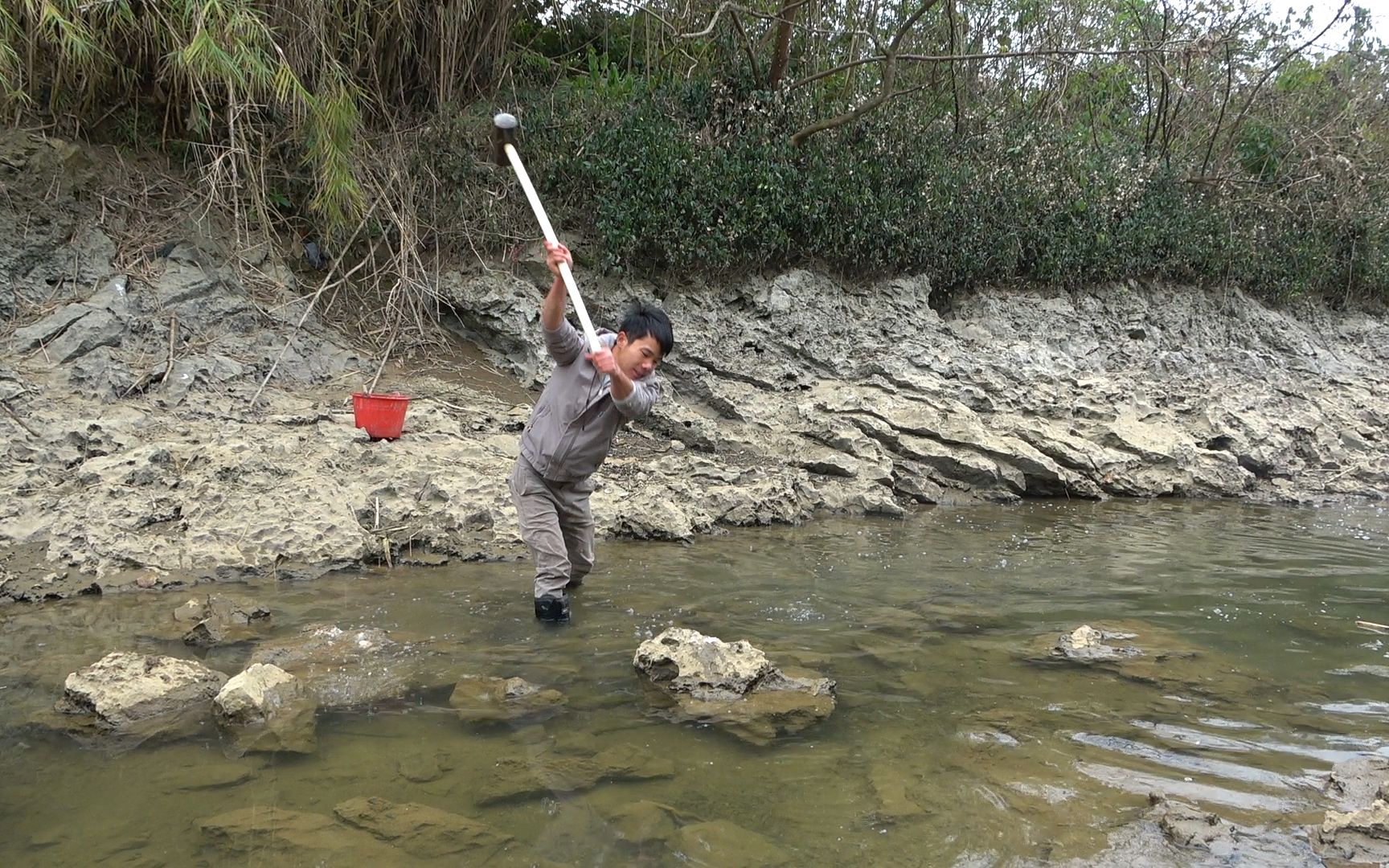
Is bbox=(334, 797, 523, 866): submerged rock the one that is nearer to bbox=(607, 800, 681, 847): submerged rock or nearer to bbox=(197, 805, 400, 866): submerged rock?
bbox=(197, 805, 400, 866): submerged rock

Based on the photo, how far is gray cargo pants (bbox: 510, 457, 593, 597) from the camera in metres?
4.06

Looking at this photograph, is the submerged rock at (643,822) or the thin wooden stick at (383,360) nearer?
the submerged rock at (643,822)

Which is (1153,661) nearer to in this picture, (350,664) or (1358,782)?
(1358,782)

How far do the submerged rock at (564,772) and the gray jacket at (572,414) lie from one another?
4.93ft

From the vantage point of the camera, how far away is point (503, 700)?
310 cm

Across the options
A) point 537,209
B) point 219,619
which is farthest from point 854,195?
point 219,619

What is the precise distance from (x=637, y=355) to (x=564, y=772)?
5.65 feet

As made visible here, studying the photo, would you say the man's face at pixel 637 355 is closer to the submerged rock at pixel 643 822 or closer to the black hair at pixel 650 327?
the black hair at pixel 650 327

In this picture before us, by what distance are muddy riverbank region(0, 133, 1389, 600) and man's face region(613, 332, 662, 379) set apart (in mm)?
1757

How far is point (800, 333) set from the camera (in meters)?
8.78

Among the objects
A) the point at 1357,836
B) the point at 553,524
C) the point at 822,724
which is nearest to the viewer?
the point at 1357,836

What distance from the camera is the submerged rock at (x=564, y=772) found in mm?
2535

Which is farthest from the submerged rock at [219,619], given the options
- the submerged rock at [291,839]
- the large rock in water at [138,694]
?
the submerged rock at [291,839]

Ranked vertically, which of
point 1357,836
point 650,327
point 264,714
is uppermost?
point 650,327
